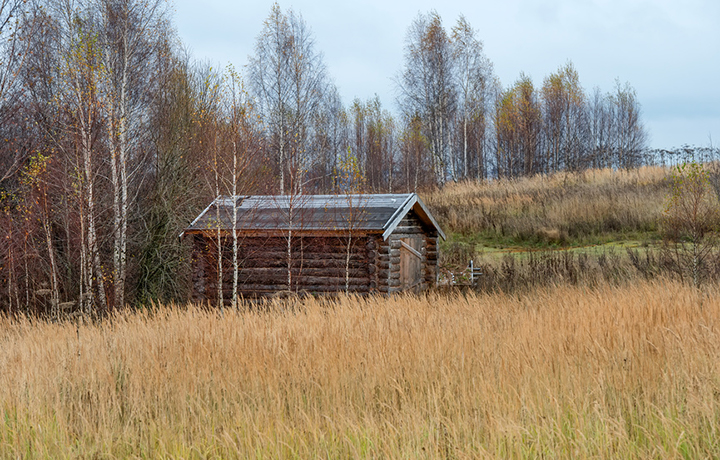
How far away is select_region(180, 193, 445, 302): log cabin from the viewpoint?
1395cm

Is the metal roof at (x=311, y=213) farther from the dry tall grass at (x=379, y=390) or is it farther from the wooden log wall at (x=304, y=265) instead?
the dry tall grass at (x=379, y=390)

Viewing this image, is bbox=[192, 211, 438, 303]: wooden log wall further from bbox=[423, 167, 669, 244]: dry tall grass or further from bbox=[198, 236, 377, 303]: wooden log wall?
bbox=[423, 167, 669, 244]: dry tall grass

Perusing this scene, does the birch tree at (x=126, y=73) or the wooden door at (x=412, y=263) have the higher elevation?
the birch tree at (x=126, y=73)

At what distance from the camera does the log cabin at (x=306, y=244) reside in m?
13.9

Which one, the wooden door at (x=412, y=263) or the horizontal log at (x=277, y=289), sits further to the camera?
the wooden door at (x=412, y=263)

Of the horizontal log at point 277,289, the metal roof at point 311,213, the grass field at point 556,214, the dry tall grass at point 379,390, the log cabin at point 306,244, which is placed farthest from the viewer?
the grass field at point 556,214

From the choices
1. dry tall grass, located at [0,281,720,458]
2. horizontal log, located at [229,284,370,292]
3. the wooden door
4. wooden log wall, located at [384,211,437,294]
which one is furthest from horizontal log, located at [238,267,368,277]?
dry tall grass, located at [0,281,720,458]

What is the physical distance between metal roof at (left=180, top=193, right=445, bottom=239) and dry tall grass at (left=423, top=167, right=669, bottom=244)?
9.08 m

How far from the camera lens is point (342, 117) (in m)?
48.9

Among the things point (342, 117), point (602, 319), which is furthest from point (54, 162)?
point (342, 117)

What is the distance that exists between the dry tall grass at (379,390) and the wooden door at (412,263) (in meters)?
7.11

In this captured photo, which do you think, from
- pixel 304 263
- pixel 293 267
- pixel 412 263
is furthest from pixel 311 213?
pixel 412 263

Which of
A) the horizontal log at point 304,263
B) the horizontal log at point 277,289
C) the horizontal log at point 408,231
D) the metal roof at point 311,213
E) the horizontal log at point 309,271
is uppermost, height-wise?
the metal roof at point 311,213

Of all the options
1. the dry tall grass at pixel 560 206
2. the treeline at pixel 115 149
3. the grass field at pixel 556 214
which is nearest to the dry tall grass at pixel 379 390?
the treeline at pixel 115 149
